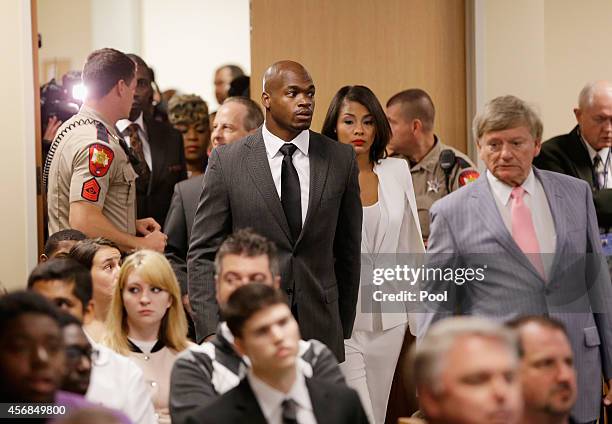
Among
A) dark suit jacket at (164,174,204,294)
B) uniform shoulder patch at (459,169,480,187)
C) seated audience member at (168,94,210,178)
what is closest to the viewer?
dark suit jacket at (164,174,204,294)

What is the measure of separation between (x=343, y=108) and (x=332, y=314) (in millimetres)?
942

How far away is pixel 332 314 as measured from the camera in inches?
144

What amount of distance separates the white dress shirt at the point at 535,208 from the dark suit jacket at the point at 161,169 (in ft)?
6.77

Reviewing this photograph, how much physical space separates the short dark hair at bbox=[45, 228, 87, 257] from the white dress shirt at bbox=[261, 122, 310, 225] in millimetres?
787

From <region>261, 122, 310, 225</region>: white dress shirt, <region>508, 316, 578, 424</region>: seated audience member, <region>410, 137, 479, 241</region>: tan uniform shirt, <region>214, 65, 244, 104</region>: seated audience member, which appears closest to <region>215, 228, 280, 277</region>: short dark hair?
<region>261, 122, 310, 225</region>: white dress shirt

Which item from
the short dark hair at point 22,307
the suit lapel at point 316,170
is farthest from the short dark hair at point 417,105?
the short dark hair at point 22,307

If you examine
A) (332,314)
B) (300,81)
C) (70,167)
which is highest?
Result: (300,81)

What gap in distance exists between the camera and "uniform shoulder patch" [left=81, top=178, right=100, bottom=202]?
13.5 ft

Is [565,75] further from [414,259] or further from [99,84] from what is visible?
[99,84]

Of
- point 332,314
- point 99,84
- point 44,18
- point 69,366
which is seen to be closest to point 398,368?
point 332,314

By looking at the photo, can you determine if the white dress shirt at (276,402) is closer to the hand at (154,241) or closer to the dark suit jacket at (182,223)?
the hand at (154,241)

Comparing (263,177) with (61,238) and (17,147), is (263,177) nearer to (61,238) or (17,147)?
(61,238)

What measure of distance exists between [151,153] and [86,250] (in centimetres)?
160

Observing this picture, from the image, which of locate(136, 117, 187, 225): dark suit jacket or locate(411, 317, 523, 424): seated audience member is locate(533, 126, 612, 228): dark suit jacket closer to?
locate(136, 117, 187, 225): dark suit jacket
